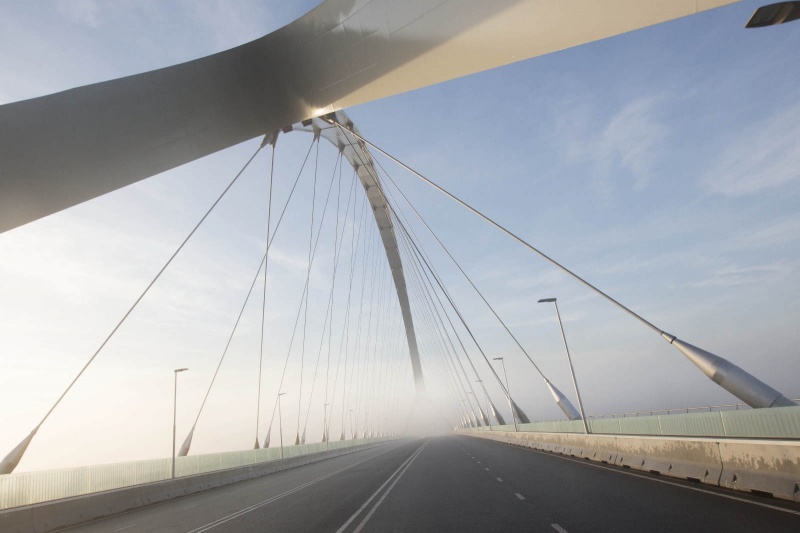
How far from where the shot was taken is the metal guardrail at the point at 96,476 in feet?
50.3

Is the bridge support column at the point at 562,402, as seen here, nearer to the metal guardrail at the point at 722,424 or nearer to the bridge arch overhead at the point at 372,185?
the metal guardrail at the point at 722,424

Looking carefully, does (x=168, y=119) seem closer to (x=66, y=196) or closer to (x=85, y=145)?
(x=85, y=145)

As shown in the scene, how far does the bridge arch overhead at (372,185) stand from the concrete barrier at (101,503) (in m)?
13.0

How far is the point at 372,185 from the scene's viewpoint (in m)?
41.9

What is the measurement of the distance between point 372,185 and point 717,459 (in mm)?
33363

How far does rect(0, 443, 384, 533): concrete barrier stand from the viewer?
1293cm

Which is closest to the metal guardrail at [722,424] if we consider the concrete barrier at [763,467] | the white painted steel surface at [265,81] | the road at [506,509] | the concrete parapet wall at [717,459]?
the concrete parapet wall at [717,459]

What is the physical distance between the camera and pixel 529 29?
11867mm

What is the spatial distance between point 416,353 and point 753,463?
7415 centimetres

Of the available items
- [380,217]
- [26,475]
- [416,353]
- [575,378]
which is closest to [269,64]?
[26,475]

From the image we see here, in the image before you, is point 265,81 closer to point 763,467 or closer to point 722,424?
point 763,467

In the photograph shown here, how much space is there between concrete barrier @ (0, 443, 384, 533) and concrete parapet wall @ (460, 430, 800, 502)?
15.2m

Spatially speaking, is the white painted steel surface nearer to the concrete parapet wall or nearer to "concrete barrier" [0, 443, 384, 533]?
"concrete barrier" [0, 443, 384, 533]

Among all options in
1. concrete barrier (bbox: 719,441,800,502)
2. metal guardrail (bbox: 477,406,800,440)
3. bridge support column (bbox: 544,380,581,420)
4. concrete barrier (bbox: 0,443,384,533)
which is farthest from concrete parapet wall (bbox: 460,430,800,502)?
concrete barrier (bbox: 0,443,384,533)
